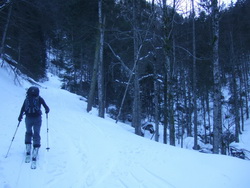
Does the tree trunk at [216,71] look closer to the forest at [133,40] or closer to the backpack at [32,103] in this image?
the forest at [133,40]

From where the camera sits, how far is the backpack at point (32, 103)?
5602 millimetres

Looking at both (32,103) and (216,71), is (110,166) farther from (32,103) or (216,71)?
(216,71)

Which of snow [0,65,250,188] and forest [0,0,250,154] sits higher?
forest [0,0,250,154]

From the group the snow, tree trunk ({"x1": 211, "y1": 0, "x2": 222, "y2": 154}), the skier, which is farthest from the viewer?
tree trunk ({"x1": 211, "y1": 0, "x2": 222, "y2": 154})

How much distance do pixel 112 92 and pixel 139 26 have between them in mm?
15049

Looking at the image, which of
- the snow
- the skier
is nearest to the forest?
the snow

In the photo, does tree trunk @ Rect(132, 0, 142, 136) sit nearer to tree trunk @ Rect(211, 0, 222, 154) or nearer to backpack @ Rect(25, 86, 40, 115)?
tree trunk @ Rect(211, 0, 222, 154)

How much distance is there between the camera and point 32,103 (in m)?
5.62

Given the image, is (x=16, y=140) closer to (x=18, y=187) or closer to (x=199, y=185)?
(x=18, y=187)

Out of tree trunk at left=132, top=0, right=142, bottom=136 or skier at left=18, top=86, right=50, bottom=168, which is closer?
skier at left=18, top=86, right=50, bottom=168

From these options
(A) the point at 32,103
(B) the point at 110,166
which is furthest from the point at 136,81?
(A) the point at 32,103

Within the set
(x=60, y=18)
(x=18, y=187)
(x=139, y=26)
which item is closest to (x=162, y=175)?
(x=18, y=187)

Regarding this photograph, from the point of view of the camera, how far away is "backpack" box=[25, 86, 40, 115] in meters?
5.60

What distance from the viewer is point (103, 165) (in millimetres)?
5605
